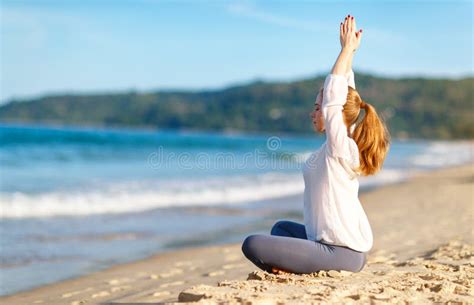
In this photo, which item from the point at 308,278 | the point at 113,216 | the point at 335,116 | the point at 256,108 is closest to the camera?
the point at 335,116

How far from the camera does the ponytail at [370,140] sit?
4.26 metres

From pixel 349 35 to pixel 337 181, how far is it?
1007mm

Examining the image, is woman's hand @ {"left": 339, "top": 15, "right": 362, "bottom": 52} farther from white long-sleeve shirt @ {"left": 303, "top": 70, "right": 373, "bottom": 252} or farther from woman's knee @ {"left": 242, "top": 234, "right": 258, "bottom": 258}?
woman's knee @ {"left": 242, "top": 234, "right": 258, "bottom": 258}

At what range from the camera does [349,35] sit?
4324 mm

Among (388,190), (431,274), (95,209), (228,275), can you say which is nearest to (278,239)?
(431,274)

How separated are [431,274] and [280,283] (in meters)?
1.34

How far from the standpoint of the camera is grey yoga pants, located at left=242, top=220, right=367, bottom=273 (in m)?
4.46

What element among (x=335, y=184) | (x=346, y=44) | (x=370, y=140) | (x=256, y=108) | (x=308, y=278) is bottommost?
(x=308, y=278)

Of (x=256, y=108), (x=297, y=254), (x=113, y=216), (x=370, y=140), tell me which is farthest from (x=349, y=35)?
(x=256, y=108)

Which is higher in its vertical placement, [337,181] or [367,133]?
[367,133]

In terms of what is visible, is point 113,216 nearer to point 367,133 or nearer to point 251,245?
point 251,245

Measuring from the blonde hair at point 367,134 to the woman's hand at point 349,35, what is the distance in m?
0.32

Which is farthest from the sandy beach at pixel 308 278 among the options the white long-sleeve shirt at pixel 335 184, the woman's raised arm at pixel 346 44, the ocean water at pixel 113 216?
the woman's raised arm at pixel 346 44

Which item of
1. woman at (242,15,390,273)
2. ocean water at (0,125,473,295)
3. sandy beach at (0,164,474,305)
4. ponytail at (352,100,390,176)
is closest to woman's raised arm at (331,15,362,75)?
woman at (242,15,390,273)
